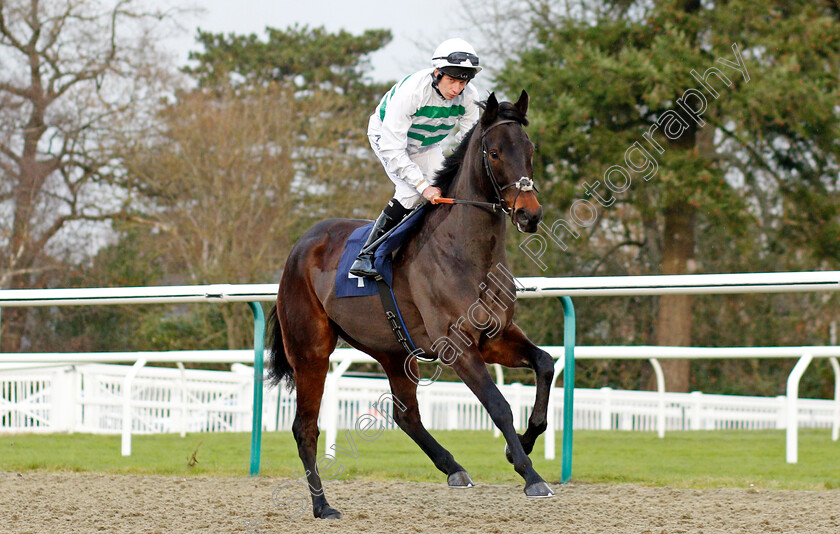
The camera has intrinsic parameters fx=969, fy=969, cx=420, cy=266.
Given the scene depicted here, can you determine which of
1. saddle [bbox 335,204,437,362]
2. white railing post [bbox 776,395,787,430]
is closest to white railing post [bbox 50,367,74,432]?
saddle [bbox 335,204,437,362]

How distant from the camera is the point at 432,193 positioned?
4.47 metres

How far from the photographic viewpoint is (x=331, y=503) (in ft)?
15.8

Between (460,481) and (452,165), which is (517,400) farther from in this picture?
(452,165)

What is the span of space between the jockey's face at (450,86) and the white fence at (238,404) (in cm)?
496

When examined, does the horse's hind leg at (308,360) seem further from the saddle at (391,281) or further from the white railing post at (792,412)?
the white railing post at (792,412)

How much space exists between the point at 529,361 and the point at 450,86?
1325 millimetres

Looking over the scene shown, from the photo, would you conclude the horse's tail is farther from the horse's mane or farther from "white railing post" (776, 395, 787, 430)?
"white railing post" (776, 395, 787, 430)

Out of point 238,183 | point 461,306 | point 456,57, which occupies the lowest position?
point 461,306

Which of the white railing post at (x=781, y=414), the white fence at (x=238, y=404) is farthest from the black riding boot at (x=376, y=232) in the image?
the white railing post at (x=781, y=414)

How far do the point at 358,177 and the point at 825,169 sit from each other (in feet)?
28.4

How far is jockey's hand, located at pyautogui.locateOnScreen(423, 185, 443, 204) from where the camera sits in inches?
176

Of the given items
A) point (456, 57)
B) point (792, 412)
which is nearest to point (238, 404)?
point (792, 412)

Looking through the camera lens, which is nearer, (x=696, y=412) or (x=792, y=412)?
(x=792, y=412)

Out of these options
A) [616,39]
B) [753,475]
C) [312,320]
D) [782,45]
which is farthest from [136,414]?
[782,45]
